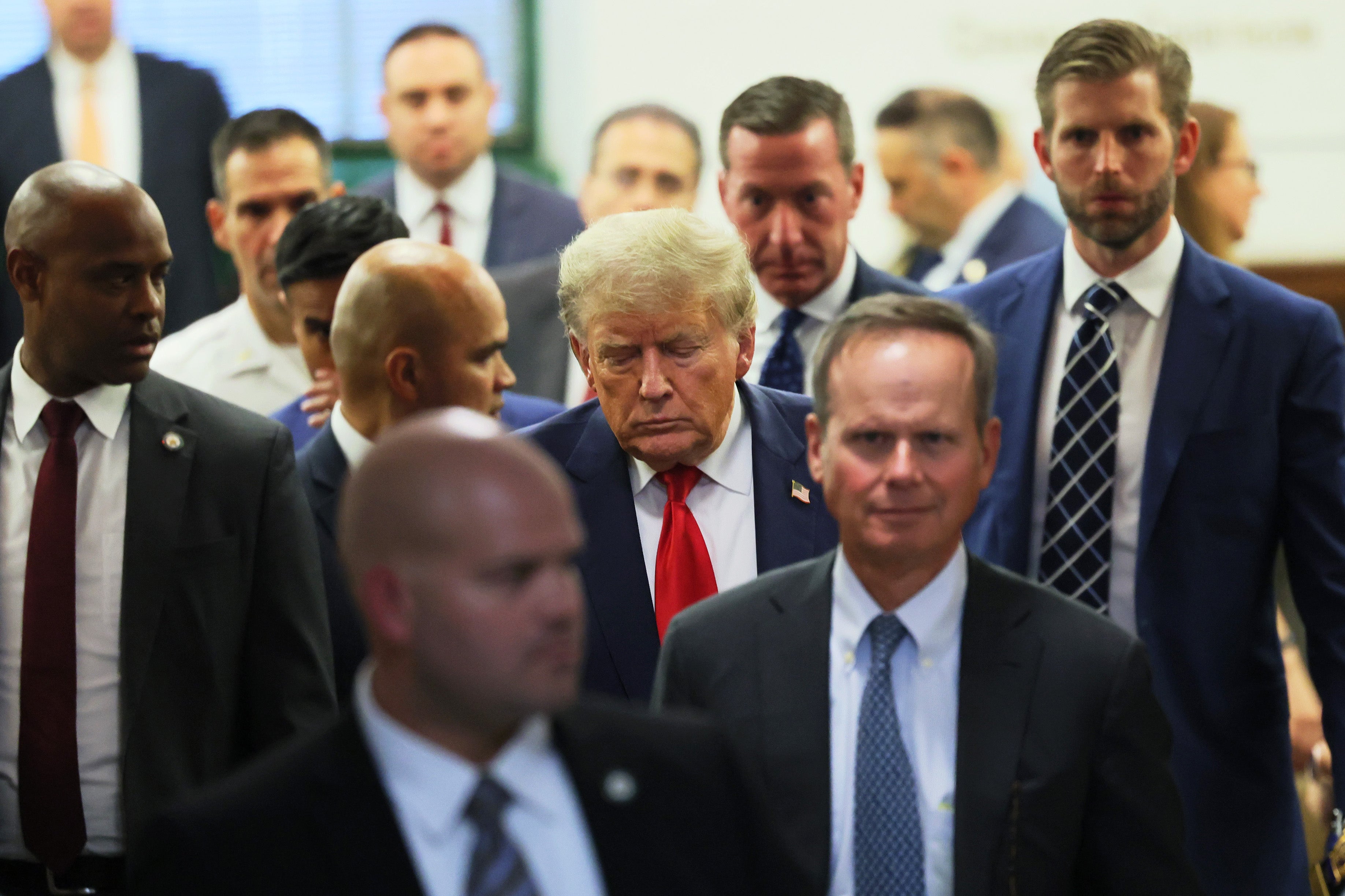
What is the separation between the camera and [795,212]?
4020 millimetres

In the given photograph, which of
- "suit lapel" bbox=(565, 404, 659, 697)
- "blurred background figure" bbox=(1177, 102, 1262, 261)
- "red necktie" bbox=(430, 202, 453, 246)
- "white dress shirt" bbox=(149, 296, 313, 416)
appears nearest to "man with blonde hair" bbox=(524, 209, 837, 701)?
"suit lapel" bbox=(565, 404, 659, 697)

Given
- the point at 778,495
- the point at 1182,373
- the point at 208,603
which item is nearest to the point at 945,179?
the point at 1182,373

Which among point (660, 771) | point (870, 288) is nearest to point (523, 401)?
point (870, 288)

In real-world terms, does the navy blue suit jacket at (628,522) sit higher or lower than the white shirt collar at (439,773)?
lower

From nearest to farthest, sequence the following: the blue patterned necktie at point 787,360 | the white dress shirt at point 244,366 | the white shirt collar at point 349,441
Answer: the white shirt collar at point 349,441 → the blue patterned necktie at point 787,360 → the white dress shirt at point 244,366

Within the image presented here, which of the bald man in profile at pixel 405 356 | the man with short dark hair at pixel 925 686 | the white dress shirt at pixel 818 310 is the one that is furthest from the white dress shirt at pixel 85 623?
the white dress shirt at pixel 818 310

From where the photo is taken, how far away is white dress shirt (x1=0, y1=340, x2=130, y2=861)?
287cm

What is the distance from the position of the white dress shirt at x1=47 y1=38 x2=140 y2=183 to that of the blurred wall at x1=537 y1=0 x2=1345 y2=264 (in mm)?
2310

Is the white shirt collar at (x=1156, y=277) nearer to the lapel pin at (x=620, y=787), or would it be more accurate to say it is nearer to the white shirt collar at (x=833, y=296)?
the white shirt collar at (x=833, y=296)

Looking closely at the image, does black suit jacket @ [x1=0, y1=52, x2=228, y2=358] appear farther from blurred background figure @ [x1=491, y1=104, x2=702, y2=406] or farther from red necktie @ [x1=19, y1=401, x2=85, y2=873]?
red necktie @ [x1=19, y1=401, x2=85, y2=873]

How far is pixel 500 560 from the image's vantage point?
1.67 meters

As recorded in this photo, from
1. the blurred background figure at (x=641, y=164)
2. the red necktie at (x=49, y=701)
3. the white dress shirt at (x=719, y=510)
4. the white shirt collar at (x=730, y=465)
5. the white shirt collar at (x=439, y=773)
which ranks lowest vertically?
the red necktie at (x=49, y=701)

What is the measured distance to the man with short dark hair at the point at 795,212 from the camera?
3998 millimetres

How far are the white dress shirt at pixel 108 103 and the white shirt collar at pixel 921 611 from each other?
396 cm
